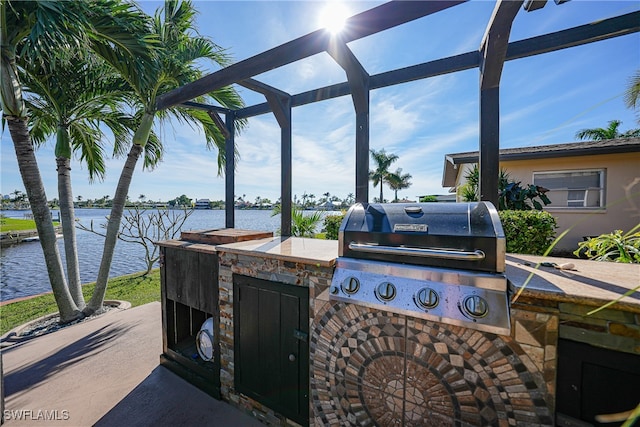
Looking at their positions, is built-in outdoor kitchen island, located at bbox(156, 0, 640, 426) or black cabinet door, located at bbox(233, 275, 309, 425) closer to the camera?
built-in outdoor kitchen island, located at bbox(156, 0, 640, 426)

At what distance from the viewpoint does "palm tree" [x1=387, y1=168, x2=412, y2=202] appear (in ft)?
93.6

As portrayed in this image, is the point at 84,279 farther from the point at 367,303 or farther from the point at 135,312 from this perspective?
the point at 367,303

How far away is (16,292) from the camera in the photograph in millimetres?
6500

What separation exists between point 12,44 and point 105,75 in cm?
129

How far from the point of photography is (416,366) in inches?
65.6

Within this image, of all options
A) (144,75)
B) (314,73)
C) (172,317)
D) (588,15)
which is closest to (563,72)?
(588,15)

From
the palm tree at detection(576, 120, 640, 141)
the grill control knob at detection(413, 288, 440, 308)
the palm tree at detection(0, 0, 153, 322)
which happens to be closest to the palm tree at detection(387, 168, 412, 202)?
the palm tree at detection(576, 120, 640, 141)

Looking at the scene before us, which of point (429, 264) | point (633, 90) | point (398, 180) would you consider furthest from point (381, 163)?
point (429, 264)

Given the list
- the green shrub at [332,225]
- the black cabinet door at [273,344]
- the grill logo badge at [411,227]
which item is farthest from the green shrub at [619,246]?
the green shrub at [332,225]

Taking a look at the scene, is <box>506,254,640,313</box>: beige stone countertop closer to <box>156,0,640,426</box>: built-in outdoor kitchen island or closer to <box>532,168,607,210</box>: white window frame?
<box>156,0,640,426</box>: built-in outdoor kitchen island

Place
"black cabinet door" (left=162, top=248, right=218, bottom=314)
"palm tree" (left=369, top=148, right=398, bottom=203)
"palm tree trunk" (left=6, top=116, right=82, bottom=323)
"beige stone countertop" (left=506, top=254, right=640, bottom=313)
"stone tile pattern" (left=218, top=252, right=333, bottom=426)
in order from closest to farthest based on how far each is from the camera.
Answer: "beige stone countertop" (left=506, top=254, right=640, bottom=313) → "stone tile pattern" (left=218, top=252, right=333, bottom=426) → "black cabinet door" (left=162, top=248, right=218, bottom=314) → "palm tree trunk" (left=6, top=116, right=82, bottom=323) → "palm tree" (left=369, top=148, right=398, bottom=203)

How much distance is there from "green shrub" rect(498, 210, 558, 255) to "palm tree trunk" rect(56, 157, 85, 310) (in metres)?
7.60

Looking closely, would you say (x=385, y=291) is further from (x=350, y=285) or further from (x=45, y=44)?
(x=45, y=44)

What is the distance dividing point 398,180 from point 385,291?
2849cm
